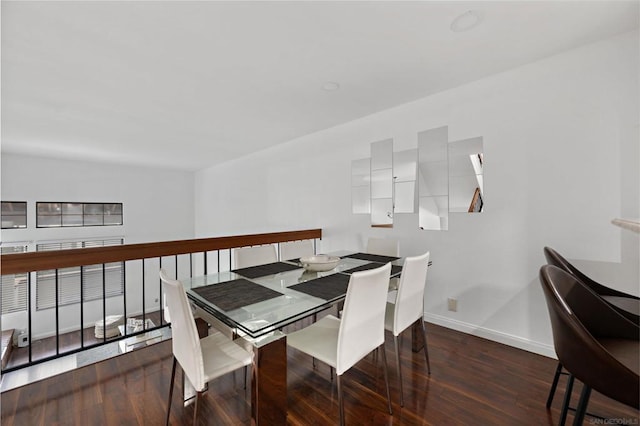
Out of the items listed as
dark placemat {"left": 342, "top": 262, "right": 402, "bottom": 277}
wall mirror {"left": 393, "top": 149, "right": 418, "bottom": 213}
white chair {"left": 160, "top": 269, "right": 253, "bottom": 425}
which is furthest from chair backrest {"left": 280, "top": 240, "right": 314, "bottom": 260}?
white chair {"left": 160, "top": 269, "right": 253, "bottom": 425}

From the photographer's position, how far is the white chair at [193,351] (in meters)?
1.27

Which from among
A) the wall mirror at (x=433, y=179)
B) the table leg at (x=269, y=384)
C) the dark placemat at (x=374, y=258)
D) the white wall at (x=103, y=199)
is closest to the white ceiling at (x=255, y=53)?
the wall mirror at (x=433, y=179)

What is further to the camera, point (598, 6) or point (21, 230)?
point (21, 230)

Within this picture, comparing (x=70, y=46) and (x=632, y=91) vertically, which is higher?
(x=70, y=46)

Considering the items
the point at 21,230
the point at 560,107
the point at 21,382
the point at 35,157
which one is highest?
the point at 35,157

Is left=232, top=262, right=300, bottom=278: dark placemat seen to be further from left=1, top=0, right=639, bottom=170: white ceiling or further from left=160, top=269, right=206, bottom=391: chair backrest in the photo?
left=1, top=0, right=639, bottom=170: white ceiling

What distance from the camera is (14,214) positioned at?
557 cm

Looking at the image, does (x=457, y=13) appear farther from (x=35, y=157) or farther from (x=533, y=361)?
(x=35, y=157)

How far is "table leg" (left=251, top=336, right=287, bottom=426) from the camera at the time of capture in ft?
4.28

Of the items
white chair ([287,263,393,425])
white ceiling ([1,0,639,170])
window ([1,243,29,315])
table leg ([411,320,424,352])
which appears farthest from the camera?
window ([1,243,29,315])

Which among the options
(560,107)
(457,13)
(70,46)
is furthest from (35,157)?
(560,107)

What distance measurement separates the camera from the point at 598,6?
66.1 inches

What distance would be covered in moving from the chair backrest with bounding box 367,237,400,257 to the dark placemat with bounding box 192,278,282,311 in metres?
1.57

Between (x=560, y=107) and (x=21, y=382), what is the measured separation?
15.1 feet
